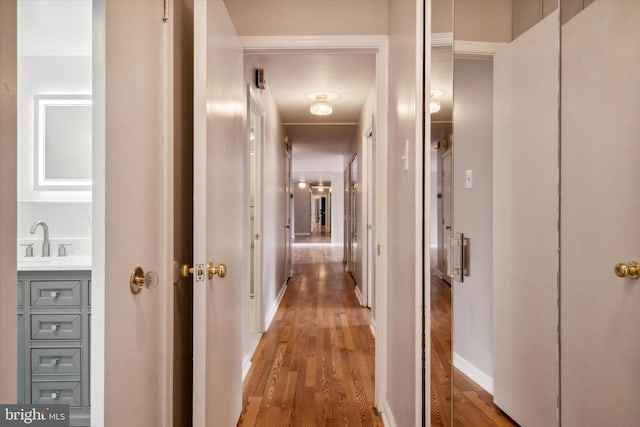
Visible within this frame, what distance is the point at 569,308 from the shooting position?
62 cm

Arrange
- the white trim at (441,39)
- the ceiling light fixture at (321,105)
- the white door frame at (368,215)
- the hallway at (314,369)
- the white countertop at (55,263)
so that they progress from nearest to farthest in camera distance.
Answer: the white trim at (441,39)
the white countertop at (55,263)
the hallway at (314,369)
the ceiling light fixture at (321,105)
the white door frame at (368,215)

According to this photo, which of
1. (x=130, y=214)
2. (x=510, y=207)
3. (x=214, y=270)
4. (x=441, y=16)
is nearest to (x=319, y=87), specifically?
(x=441, y=16)

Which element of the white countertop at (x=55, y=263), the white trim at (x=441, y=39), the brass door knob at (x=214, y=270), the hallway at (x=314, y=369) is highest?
the white trim at (x=441, y=39)

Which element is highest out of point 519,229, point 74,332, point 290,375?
point 519,229

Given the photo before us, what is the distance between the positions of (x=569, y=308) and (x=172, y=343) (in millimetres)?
1255

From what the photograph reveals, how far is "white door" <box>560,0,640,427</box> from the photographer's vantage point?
51 cm

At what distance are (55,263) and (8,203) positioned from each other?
1608mm

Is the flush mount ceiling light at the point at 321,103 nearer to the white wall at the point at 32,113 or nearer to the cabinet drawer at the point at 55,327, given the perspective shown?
the white wall at the point at 32,113

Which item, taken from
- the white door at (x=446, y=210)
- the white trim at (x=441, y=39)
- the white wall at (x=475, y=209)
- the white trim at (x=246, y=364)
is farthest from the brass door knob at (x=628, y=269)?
the white trim at (x=246, y=364)

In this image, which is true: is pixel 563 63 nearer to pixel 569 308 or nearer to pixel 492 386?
pixel 569 308

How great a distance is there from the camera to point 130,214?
3.60ft

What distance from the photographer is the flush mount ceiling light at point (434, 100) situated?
1223 millimetres

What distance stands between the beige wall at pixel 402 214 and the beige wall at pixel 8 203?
1.19 m

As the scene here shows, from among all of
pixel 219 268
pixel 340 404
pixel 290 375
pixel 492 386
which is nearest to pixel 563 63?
pixel 492 386
